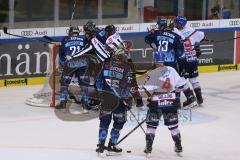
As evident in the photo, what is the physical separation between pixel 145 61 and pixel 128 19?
6.60ft

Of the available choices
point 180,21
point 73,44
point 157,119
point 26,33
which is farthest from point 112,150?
point 26,33

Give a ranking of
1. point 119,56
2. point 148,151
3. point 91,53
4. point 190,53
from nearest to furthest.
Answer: point 119,56, point 148,151, point 91,53, point 190,53

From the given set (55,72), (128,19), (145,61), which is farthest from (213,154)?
(128,19)

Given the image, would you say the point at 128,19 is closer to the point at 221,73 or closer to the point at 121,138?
the point at 221,73

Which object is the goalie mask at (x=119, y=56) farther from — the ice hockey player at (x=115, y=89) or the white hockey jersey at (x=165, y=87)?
the white hockey jersey at (x=165, y=87)

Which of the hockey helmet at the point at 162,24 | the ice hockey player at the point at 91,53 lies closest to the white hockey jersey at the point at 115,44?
the ice hockey player at the point at 91,53

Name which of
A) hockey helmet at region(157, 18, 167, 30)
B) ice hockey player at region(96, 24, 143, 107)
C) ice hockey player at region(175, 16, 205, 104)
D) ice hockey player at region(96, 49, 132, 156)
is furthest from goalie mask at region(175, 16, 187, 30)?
ice hockey player at region(96, 49, 132, 156)

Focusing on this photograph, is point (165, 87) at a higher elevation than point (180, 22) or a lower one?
lower

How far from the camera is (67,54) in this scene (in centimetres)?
1232

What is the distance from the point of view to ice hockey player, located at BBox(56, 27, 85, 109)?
12.2m

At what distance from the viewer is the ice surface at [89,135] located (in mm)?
9648

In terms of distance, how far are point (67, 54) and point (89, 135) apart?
2.04 metres

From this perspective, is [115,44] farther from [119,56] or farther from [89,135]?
[89,135]

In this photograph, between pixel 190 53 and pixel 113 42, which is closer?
pixel 113 42
